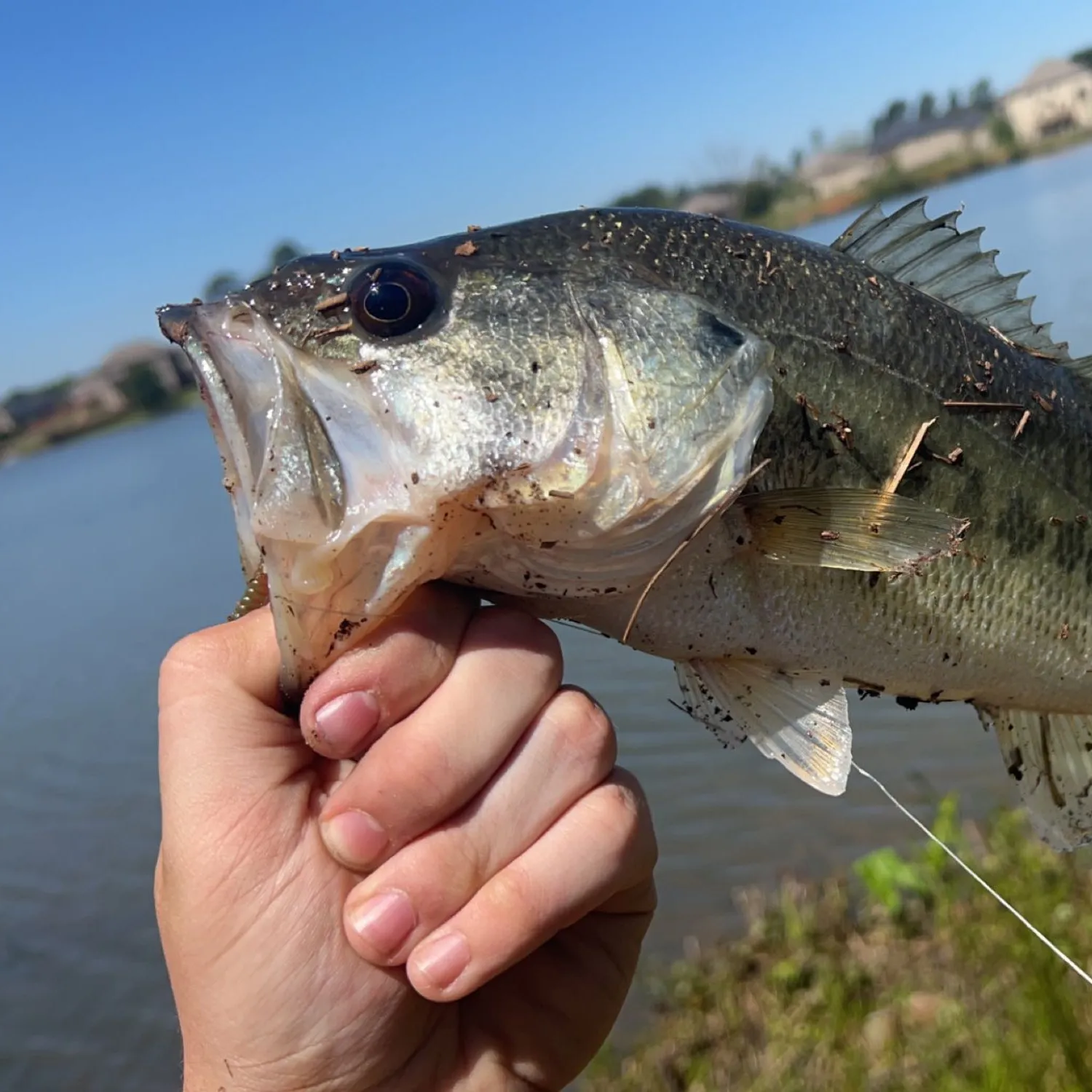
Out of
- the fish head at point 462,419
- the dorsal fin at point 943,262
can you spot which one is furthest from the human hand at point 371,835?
the dorsal fin at point 943,262

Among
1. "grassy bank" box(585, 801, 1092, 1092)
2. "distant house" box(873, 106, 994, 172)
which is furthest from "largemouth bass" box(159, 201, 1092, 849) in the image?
"distant house" box(873, 106, 994, 172)

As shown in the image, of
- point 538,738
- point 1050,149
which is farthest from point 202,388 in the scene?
point 1050,149

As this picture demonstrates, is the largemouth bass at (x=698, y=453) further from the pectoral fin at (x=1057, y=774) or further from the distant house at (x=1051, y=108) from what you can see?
the distant house at (x=1051, y=108)

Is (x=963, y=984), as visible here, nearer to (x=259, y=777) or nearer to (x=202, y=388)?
(x=259, y=777)

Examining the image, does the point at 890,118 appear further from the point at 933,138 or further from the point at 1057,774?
the point at 1057,774

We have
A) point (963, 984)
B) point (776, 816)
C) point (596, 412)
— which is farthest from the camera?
point (776, 816)
